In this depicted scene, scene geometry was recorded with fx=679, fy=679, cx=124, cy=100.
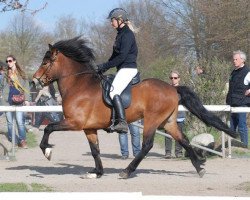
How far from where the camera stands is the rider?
11.2 meters

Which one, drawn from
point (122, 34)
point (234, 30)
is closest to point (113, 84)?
point (122, 34)

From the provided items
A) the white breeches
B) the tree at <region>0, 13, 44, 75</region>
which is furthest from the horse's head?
the tree at <region>0, 13, 44, 75</region>

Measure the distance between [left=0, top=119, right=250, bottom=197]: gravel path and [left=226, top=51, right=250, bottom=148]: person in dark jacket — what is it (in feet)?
3.54

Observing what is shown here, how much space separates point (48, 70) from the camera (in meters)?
11.8

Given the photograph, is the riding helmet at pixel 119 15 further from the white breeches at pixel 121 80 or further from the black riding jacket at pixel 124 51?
the white breeches at pixel 121 80

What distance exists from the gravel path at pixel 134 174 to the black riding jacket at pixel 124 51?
1924 millimetres

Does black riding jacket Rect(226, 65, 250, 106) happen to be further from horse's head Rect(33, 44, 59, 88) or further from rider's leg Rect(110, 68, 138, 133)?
horse's head Rect(33, 44, 59, 88)

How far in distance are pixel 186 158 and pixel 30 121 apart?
29.7 ft

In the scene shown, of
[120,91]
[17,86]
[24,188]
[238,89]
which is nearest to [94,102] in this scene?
[120,91]

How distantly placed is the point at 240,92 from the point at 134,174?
4.35 m

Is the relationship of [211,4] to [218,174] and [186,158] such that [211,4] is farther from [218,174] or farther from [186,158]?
[218,174]

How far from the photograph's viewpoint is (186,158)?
1473 cm

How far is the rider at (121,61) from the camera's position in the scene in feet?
36.7

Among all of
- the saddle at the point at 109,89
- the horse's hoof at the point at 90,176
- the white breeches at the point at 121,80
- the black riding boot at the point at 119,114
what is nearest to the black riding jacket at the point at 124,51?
the white breeches at the point at 121,80
